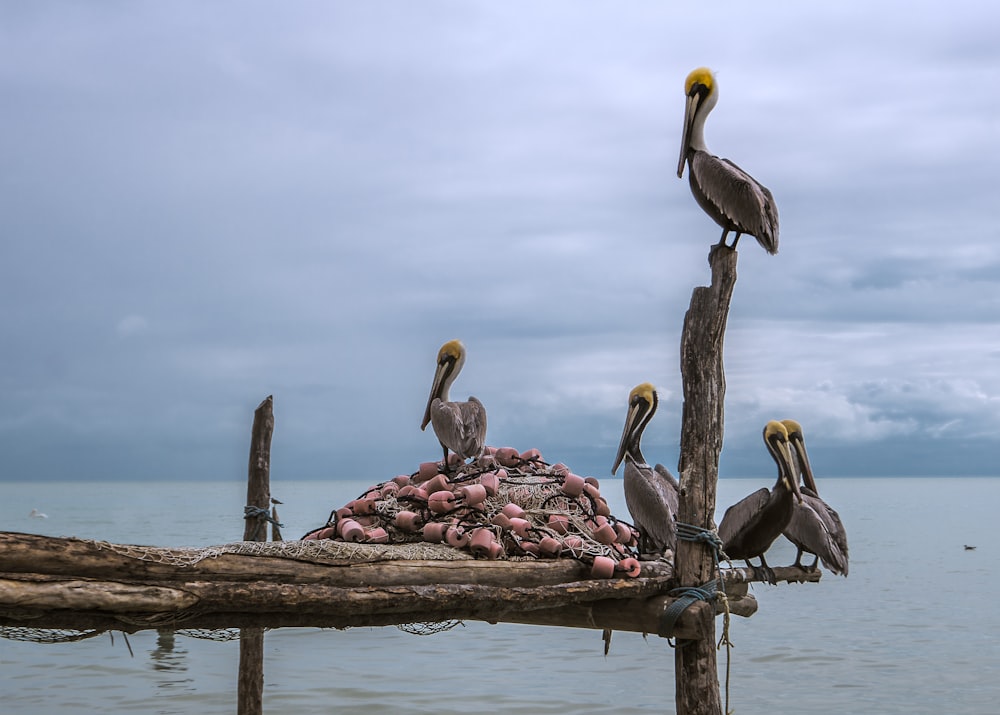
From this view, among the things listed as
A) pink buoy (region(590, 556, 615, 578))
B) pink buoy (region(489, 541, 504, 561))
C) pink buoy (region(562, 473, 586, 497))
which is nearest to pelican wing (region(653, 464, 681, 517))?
pink buoy (region(562, 473, 586, 497))

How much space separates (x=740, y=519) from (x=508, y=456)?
2.17 metres

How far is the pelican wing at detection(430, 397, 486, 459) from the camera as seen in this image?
827 centimetres

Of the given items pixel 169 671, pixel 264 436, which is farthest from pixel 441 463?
pixel 169 671

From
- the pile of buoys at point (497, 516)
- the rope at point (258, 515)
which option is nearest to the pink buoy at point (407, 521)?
the pile of buoys at point (497, 516)

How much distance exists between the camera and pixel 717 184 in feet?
22.9

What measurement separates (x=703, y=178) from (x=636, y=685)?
10.7m

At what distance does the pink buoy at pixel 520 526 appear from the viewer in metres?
6.67

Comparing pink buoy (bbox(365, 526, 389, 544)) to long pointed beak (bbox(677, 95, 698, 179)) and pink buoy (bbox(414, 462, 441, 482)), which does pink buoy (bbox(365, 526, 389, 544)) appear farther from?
long pointed beak (bbox(677, 95, 698, 179))

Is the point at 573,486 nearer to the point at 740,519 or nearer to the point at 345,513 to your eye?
the point at 345,513

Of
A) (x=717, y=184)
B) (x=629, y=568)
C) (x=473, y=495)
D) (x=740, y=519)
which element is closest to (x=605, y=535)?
(x=629, y=568)

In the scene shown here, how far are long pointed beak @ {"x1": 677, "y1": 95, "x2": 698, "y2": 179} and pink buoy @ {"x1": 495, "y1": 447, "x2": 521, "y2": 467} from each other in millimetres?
2561

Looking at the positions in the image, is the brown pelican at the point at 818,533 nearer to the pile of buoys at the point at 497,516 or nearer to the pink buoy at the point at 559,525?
the pile of buoys at the point at 497,516

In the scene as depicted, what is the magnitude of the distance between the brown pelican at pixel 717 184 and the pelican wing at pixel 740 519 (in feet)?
9.45

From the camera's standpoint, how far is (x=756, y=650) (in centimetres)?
1992
